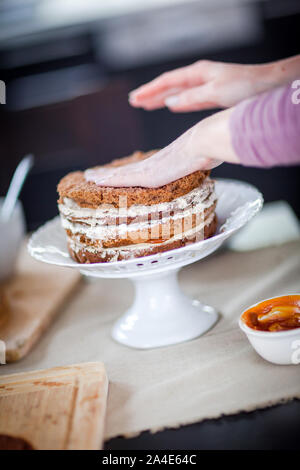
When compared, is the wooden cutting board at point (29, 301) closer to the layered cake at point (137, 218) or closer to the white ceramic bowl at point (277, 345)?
the layered cake at point (137, 218)

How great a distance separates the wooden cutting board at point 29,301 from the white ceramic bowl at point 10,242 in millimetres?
39

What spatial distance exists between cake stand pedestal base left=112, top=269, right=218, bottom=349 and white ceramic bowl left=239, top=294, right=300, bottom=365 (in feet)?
0.58

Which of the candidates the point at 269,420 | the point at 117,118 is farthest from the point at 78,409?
the point at 117,118

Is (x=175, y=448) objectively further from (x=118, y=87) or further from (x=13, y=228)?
(x=118, y=87)

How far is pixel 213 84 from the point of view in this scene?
96 centimetres

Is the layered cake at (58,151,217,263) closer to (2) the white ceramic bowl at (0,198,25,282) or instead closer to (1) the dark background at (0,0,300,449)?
(2) the white ceramic bowl at (0,198,25,282)

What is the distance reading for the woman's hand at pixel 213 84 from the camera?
0.89m

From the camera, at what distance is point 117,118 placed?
96.7 inches

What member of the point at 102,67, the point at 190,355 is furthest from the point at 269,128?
the point at 102,67

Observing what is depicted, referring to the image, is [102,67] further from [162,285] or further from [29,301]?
[162,285]

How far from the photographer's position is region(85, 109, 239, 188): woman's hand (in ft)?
2.28

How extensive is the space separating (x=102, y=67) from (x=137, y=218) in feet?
7.24

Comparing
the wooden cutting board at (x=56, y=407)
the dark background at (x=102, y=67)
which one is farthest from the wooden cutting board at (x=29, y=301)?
the dark background at (x=102, y=67)

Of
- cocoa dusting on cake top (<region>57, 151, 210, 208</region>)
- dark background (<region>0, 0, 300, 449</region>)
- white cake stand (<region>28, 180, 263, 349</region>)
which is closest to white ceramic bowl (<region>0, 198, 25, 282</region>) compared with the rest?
white cake stand (<region>28, 180, 263, 349</region>)
